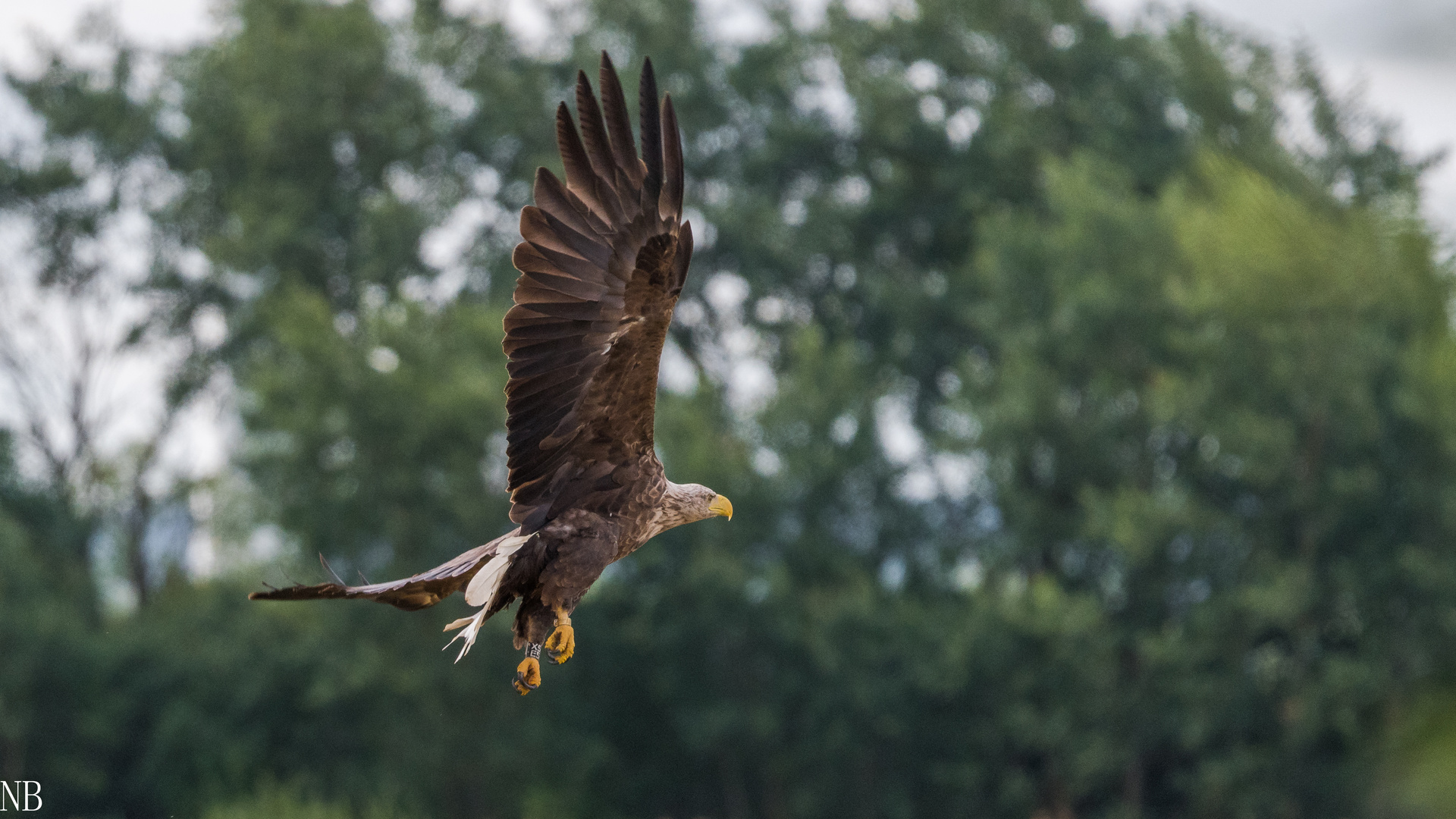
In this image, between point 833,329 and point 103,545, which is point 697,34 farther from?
point 103,545

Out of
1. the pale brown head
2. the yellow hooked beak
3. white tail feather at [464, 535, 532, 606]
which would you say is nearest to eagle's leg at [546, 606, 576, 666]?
white tail feather at [464, 535, 532, 606]

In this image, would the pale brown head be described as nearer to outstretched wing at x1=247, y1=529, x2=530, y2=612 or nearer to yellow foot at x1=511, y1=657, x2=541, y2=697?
outstretched wing at x1=247, y1=529, x2=530, y2=612

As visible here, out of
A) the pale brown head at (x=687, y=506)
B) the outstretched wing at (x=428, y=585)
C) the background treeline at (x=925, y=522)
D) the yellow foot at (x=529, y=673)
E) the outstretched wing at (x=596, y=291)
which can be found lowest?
the yellow foot at (x=529, y=673)

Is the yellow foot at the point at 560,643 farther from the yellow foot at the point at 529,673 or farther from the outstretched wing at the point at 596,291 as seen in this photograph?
the outstretched wing at the point at 596,291

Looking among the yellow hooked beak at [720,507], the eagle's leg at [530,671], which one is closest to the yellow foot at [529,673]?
the eagle's leg at [530,671]

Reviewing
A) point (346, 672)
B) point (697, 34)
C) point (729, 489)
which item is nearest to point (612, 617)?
point (729, 489)

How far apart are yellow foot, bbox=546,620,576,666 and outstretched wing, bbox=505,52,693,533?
23.1 inches

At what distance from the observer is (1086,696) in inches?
808

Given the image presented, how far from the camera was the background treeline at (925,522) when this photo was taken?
20109mm

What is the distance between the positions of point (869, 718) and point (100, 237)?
56.6 feet

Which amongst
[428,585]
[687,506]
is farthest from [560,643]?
[687,506]

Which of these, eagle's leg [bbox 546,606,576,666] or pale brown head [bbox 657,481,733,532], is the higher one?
pale brown head [bbox 657,481,733,532]

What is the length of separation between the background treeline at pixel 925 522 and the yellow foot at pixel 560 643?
46.5ft

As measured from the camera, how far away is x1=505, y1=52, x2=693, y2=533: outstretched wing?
4766 millimetres
